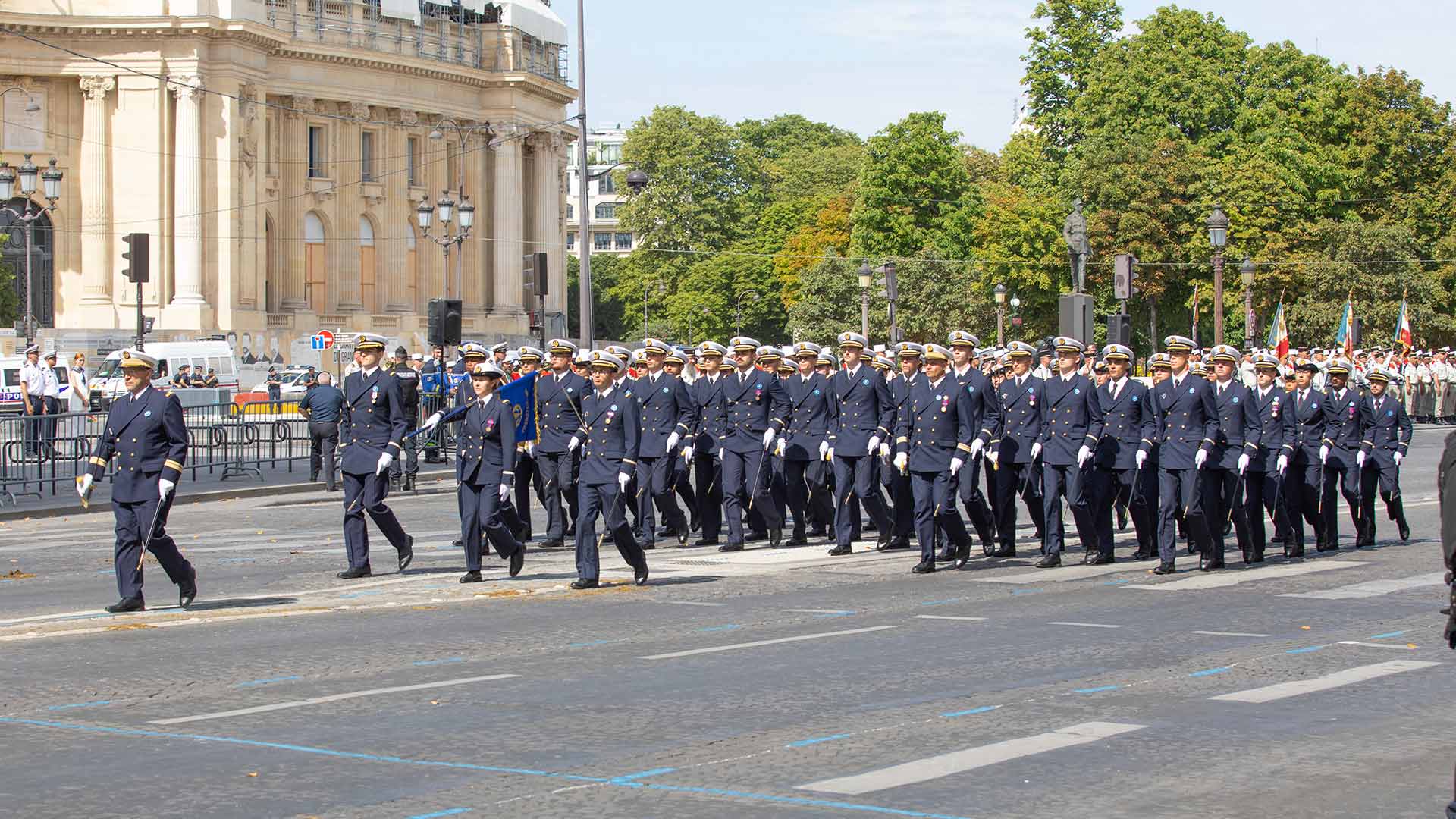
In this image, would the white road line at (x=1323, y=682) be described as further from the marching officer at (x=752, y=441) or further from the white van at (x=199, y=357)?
the white van at (x=199, y=357)

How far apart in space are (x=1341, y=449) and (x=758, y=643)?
9846 millimetres

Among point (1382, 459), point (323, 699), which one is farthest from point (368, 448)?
point (1382, 459)

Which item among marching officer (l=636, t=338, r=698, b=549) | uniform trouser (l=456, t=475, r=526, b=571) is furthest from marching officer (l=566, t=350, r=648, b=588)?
marching officer (l=636, t=338, r=698, b=549)

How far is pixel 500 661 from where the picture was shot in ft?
37.6

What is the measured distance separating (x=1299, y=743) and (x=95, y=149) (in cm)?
6967

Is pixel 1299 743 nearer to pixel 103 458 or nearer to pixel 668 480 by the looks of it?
pixel 103 458

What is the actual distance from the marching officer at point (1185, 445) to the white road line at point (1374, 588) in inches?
62.3

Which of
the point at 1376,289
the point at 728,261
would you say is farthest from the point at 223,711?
the point at 728,261

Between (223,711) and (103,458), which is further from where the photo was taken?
(103,458)

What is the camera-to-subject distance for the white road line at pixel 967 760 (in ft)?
26.0

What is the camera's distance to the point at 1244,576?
1680 centimetres

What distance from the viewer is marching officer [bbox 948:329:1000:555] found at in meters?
17.6

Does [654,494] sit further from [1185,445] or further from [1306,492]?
[1306,492]

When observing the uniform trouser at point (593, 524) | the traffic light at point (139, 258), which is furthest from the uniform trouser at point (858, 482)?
the traffic light at point (139, 258)
